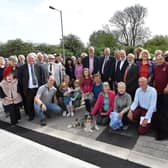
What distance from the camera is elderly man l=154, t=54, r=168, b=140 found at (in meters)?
3.76

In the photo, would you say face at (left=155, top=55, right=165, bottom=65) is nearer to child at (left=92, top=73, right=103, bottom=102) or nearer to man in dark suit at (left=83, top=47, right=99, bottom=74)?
child at (left=92, top=73, right=103, bottom=102)

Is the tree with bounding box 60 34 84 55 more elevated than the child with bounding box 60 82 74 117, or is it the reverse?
the tree with bounding box 60 34 84 55

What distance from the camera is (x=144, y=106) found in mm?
3826

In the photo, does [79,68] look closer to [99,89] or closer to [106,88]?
[99,89]

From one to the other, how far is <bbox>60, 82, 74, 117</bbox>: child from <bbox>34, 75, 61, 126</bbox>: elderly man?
22cm

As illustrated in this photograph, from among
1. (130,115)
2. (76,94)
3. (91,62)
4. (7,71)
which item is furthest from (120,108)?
(7,71)

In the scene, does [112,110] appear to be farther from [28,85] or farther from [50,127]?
[28,85]

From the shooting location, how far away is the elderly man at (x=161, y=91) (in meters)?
3.76

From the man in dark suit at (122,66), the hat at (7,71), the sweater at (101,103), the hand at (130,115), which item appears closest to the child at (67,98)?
the sweater at (101,103)

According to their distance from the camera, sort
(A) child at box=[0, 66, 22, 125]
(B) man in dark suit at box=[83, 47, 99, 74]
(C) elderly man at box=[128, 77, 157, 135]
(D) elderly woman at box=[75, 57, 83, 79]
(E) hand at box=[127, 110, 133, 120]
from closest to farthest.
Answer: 1. (C) elderly man at box=[128, 77, 157, 135]
2. (E) hand at box=[127, 110, 133, 120]
3. (A) child at box=[0, 66, 22, 125]
4. (B) man in dark suit at box=[83, 47, 99, 74]
5. (D) elderly woman at box=[75, 57, 83, 79]

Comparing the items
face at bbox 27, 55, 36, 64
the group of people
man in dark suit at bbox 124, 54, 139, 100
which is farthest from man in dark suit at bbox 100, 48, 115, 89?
face at bbox 27, 55, 36, 64

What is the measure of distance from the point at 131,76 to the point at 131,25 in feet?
106

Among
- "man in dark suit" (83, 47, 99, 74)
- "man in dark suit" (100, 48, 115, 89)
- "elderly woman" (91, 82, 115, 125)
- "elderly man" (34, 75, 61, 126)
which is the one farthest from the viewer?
"man in dark suit" (83, 47, 99, 74)

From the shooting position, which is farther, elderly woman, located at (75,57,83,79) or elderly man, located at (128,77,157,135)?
elderly woman, located at (75,57,83,79)
